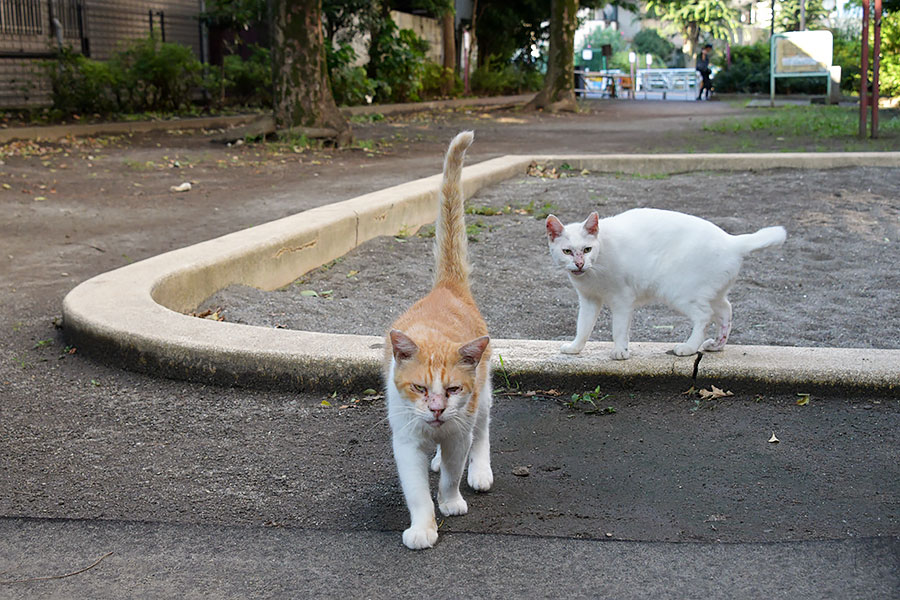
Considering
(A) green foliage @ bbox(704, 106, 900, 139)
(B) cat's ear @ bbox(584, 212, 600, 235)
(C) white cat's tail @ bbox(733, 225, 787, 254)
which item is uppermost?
(A) green foliage @ bbox(704, 106, 900, 139)

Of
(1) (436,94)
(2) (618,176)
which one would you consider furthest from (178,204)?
(1) (436,94)

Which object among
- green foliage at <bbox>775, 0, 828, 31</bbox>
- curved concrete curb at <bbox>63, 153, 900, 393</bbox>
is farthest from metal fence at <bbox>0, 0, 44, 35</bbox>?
green foliage at <bbox>775, 0, 828, 31</bbox>

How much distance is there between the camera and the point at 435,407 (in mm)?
2734

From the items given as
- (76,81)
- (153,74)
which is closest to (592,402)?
(76,81)

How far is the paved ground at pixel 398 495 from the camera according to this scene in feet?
8.60

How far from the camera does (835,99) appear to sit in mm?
26328

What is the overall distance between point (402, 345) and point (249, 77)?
19076mm

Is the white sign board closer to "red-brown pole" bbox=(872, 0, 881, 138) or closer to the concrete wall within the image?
"red-brown pole" bbox=(872, 0, 881, 138)

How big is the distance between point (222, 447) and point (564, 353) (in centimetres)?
150

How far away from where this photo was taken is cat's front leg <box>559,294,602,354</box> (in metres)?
4.15

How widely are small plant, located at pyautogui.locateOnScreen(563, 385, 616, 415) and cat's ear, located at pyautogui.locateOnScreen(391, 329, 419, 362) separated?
1.27 metres

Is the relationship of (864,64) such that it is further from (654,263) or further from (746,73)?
(746,73)

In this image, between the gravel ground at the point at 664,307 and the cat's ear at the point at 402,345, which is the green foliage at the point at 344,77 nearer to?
the gravel ground at the point at 664,307

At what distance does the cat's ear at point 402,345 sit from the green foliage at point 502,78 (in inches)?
1144
